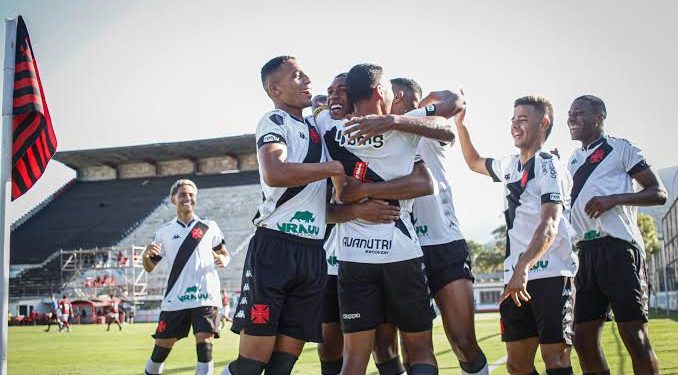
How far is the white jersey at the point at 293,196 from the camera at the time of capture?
15.7ft

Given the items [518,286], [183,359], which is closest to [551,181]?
[518,286]

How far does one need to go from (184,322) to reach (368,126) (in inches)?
183

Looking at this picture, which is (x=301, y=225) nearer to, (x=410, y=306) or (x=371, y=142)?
(x=371, y=142)

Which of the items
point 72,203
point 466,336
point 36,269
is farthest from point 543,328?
point 72,203

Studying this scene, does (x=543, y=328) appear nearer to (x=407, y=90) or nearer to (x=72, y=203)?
(x=407, y=90)

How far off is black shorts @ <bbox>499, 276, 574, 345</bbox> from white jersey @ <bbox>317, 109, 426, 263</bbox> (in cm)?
120

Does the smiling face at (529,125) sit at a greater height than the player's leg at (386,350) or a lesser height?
greater

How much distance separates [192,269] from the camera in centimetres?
853

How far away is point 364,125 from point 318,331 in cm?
146

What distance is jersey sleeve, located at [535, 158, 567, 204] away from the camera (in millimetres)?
5254

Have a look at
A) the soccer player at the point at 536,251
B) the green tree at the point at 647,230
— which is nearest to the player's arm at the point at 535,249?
the soccer player at the point at 536,251

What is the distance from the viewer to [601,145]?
6418 millimetres

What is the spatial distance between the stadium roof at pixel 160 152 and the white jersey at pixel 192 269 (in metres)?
59.8

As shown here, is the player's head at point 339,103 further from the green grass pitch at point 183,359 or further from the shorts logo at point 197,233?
→ the green grass pitch at point 183,359
